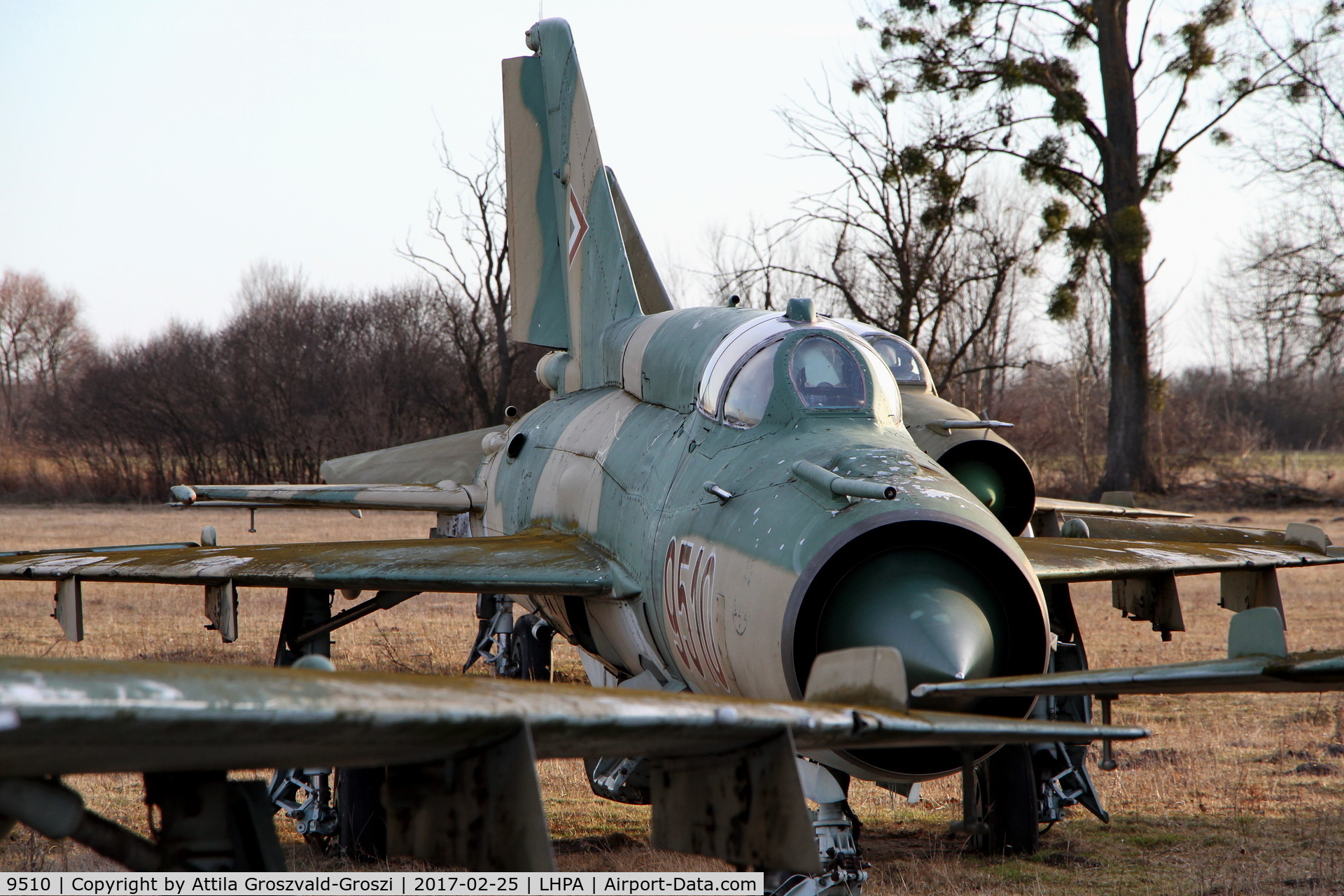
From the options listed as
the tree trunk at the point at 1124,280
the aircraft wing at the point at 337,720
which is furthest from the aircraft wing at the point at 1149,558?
the tree trunk at the point at 1124,280

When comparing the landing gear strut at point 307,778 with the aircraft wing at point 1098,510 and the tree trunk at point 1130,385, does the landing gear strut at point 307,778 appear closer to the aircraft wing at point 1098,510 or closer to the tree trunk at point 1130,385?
the aircraft wing at point 1098,510

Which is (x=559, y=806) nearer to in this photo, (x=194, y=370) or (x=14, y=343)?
(x=194, y=370)

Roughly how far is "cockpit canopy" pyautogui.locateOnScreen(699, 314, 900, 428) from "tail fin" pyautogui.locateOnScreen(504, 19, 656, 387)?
390cm

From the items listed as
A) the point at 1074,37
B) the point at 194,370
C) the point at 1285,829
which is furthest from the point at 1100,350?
the point at 1285,829

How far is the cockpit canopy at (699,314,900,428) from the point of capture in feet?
16.4

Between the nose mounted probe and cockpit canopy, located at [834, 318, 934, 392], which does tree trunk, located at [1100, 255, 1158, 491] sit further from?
the nose mounted probe

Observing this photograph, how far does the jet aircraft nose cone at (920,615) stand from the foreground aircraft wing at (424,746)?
40.7 inches

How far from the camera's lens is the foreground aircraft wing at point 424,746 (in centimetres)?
159

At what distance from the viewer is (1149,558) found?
641cm

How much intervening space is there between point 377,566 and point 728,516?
2.47 meters

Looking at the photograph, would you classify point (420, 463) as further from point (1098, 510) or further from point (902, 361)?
point (1098, 510)

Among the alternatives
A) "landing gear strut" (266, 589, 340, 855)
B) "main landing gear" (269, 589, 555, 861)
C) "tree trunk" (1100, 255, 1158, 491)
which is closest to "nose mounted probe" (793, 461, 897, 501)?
"main landing gear" (269, 589, 555, 861)

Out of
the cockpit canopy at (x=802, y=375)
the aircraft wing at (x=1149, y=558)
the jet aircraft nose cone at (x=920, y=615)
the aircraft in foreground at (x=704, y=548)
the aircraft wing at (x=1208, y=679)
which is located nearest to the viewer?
the aircraft wing at (x=1208, y=679)

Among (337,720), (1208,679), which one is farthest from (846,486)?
(337,720)
